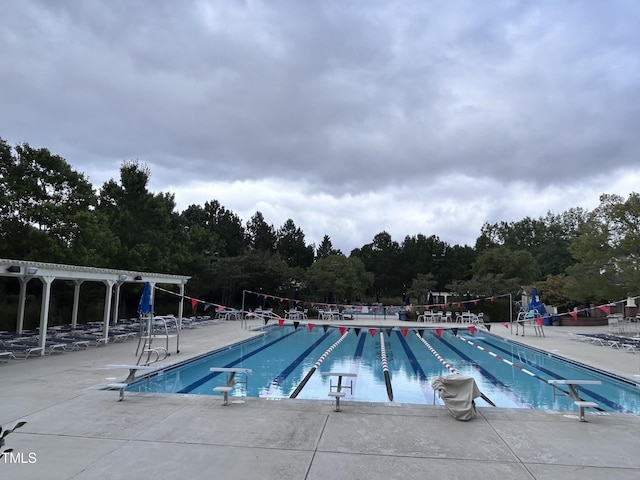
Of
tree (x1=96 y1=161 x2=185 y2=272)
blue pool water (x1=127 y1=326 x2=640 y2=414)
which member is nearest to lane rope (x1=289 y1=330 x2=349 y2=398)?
blue pool water (x1=127 y1=326 x2=640 y2=414)

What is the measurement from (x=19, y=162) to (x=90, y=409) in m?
13.2

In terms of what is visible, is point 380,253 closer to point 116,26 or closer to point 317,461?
point 116,26

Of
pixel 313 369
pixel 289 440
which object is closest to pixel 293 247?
pixel 313 369

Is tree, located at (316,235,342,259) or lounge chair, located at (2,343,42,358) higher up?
tree, located at (316,235,342,259)

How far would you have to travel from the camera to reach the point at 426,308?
2834cm

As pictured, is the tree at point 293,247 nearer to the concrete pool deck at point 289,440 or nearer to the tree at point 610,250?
the tree at point 610,250

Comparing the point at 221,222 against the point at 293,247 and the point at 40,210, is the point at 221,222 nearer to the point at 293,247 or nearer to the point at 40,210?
the point at 293,247

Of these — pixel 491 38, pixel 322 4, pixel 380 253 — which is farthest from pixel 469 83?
pixel 380 253

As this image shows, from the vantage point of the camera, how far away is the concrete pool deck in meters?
4.25

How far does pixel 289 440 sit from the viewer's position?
5.11m

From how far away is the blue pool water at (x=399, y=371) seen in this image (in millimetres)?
9039

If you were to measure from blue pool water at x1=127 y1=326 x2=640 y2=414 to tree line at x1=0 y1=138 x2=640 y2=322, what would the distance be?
7049 millimetres

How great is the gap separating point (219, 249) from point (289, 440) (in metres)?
32.6

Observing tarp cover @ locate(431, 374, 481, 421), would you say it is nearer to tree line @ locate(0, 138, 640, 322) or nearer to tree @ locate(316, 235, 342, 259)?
tree line @ locate(0, 138, 640, 322)
